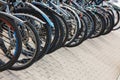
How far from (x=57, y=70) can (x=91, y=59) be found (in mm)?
1842

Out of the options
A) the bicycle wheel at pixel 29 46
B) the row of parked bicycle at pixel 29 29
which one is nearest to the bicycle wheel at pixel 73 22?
the row of parked bicycle at pixel 29 29

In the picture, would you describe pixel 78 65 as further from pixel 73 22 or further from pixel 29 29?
pixel 29 29

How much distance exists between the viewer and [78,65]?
6277mm

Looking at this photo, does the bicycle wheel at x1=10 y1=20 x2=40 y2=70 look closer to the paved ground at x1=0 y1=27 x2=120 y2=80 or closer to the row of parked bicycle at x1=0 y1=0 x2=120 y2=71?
the row of parked bicycle at x1=0 y1=0 x2=120 y2=71

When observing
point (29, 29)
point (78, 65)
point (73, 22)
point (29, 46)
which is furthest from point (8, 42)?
point (78, 65)

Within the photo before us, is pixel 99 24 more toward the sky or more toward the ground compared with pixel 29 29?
more toward the ground

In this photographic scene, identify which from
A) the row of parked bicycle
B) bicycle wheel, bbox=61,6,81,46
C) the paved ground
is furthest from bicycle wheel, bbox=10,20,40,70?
bicycle wheel, bbox=61,6,81,46

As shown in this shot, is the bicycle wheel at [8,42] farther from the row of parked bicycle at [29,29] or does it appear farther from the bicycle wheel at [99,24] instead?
the bicycle wheel at [99,24]

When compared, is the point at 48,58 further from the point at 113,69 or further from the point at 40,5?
the point at 113,69

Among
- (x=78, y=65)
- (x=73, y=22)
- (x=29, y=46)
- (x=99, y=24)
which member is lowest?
(x=99, y=24)

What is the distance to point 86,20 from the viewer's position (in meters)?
6.80

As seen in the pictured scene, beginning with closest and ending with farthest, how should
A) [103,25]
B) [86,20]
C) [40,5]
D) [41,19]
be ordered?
[41,19] → [40,5] → [86,20] → [103,25]


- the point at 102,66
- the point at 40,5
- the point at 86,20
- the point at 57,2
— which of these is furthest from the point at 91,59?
the point at 40,5

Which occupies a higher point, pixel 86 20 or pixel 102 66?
pixel 86 20
